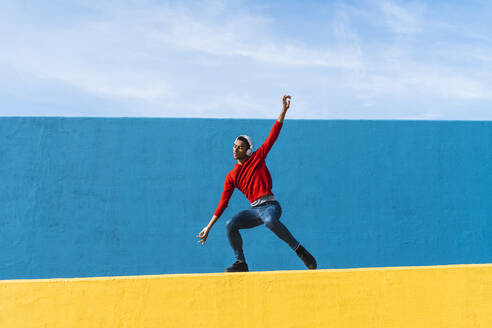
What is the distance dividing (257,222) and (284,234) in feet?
0.96

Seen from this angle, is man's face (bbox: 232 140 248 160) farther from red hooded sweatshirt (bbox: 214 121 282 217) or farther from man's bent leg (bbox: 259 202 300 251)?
man's bent leg (bbox: 259 202 300 251)

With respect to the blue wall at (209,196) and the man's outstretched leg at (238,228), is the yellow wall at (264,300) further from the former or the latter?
the blue wall at (209,196)

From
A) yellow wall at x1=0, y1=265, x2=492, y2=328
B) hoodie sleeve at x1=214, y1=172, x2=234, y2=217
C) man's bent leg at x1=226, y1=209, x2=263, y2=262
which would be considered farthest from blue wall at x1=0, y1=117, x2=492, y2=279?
yellow wall at x1=0, y1=265, x2=492, y2=328

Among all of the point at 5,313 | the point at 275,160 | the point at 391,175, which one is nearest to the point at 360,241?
the point at 391,175

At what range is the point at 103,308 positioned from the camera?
2838 millimetres

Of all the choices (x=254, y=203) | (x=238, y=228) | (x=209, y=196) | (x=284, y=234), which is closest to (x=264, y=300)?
(x=284, y=234)

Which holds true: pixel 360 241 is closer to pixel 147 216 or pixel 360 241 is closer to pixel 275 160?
pixel 275 160

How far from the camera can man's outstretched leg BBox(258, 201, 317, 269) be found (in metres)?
3.53

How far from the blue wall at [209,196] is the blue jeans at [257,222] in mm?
2207

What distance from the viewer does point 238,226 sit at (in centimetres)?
368

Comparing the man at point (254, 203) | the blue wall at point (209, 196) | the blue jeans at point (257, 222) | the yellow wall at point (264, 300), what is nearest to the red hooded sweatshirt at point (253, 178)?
the man at point (254, 203)

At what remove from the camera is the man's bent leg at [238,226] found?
11.9ft

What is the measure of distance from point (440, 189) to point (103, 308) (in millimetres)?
4884

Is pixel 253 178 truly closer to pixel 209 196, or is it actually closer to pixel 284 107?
pixel 284 107
